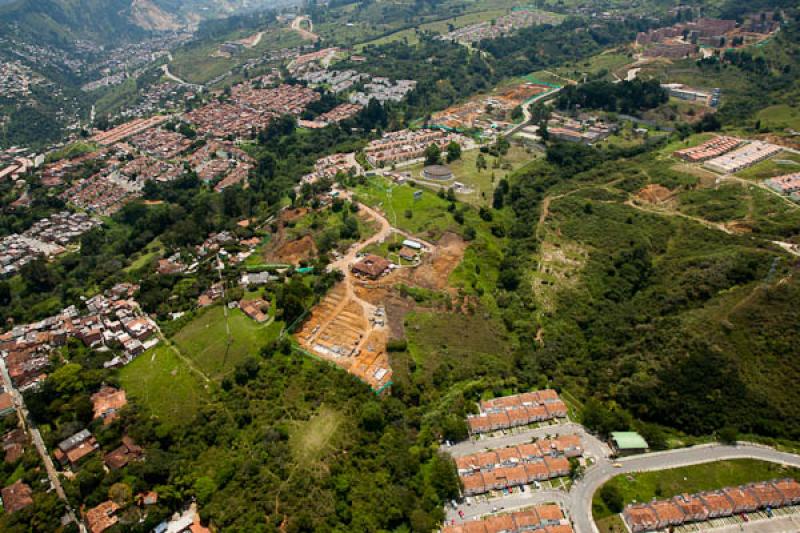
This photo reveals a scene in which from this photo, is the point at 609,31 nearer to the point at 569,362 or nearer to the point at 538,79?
the point at 538,79

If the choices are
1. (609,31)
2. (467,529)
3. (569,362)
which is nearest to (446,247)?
(569,362)

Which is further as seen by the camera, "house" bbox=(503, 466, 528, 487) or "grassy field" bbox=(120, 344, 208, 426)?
"grassy field" bbox=(120, 344, 208, 426)

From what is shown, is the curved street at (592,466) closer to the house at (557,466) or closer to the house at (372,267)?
the house at (557,466)

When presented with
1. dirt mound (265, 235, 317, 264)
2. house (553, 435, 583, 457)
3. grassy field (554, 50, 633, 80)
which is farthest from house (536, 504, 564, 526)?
grassy field (554, 50, 633, 80)

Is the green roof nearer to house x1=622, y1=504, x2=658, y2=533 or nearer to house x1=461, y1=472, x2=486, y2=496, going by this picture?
house x1=622, y1=504, x2=658, y2=533

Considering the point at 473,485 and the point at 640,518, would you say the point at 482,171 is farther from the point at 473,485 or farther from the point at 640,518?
the point at 640,518

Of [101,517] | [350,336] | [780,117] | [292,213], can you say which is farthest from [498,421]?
[780,117]

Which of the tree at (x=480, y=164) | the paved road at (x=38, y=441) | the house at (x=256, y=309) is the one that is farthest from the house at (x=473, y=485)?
the tree at (x=480, y=164)
